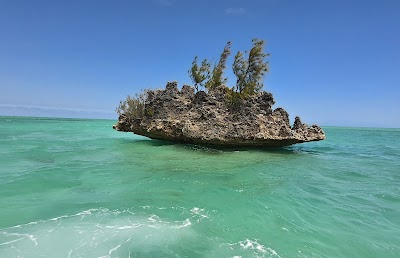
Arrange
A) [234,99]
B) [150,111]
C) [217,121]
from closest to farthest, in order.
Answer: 1. [217,121]
2. [234,99]
3. [150,111]

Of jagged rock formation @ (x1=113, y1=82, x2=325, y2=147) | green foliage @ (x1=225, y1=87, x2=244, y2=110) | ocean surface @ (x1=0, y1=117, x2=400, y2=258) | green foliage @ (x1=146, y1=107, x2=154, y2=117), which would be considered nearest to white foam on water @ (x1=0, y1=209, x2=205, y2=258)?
ocean surface @ (x1=0, y1=117, x2=400, y2=258)

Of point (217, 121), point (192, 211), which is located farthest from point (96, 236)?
point (217, 121)

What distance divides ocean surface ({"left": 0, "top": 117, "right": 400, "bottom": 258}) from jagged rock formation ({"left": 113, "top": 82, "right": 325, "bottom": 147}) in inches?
218

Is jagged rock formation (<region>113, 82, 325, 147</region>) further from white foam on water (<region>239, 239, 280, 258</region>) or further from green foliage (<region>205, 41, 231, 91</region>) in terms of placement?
white foam on water (<region>239, 239, 280, 258</region>)

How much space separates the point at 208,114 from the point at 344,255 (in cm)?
1451

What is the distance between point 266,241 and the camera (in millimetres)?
6066

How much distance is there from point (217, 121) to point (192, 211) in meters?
12.1

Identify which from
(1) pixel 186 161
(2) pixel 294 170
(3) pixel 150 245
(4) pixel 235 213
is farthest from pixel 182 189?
(2) pixel 294 170

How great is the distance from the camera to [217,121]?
19.4 metres

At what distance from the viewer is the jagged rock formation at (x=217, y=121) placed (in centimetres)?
1919

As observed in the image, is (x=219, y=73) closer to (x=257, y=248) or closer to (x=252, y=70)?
(x=252, y=70)

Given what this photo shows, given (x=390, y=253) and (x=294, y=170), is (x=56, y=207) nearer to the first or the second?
(x=390, y=253)

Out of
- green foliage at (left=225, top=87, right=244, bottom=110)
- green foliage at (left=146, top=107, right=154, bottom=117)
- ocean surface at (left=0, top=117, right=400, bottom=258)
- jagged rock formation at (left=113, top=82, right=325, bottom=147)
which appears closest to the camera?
ocean surface at (left=0, top=117, right=400, bottom=258)

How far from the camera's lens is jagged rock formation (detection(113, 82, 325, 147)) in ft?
63.0
